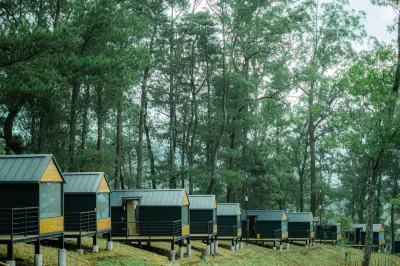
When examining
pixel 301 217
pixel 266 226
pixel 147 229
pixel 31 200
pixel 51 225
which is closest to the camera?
pixel 31 200

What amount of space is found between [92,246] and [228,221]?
61.5 feet

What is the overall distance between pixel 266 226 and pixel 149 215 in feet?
66.4

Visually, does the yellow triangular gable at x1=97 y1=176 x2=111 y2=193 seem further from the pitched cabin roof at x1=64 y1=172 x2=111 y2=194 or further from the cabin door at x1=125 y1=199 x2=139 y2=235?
the cabin door at x1=125 y1=199 x2=139 y2=235

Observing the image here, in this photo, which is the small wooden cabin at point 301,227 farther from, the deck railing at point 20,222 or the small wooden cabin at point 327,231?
the deck railing at point 20,222

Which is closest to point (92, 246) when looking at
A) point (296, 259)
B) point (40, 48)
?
point (40, 48)

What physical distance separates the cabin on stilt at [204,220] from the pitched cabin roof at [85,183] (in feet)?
35.9

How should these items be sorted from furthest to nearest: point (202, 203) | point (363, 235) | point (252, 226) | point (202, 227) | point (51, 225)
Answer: point (363, 235)
point (252, 226)
point (202, 203)
point (202, 227)
point (51, 225)

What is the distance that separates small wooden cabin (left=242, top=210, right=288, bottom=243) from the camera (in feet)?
160

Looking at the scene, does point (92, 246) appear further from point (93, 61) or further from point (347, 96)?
point (347, 96)

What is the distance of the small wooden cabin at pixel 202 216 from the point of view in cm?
3709

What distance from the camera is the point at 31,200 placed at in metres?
20.0

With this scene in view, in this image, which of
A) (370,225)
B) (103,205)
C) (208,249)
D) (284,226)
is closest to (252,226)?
(284,226)

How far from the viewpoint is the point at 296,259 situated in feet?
147

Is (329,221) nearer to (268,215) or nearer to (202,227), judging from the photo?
(268,215)
